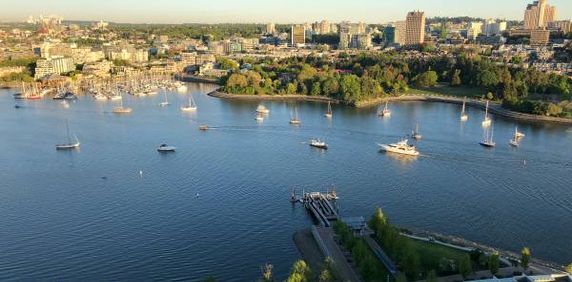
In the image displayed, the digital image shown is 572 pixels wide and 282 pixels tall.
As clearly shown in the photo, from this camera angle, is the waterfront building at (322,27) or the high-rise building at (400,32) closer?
the high-rise building at (400,32)

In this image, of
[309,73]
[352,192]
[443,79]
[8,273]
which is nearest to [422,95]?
[443,79]

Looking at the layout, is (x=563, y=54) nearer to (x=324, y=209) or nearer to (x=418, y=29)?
(x=418, y=29)

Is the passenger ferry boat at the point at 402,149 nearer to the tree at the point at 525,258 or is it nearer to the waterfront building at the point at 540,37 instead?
the tree at the point at 525,258

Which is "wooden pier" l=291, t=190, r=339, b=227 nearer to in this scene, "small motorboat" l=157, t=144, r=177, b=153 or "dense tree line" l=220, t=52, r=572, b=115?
"small motorboat" l=157, t=144, r=177, b=153

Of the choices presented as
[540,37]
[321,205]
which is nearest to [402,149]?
[321,205]

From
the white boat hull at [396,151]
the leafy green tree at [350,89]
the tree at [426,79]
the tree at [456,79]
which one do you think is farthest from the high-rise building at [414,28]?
the white boat hull at [396,151]
